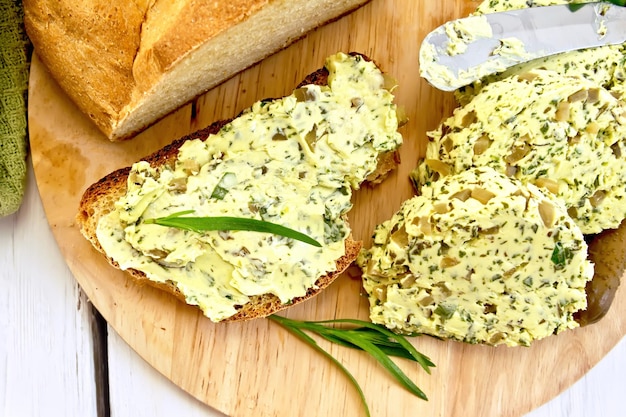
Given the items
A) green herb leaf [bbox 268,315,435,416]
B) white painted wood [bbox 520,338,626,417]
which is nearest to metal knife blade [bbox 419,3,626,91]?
green herb leaf [bbox 268,315,435,416]

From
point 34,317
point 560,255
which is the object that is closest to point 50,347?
point 34,317

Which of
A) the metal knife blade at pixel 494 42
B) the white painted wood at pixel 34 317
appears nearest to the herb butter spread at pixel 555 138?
the metal knife blade at pixel 494 42

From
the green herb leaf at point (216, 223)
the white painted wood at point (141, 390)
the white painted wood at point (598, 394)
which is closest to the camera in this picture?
the green herb leaf at point (216, 223)

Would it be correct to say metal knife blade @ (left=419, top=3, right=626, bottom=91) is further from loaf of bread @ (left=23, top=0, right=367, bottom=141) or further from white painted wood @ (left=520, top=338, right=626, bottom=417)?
white painted wood @ (left=520, top=338, right=626, bottom=417)

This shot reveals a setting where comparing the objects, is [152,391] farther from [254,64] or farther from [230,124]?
[254,64]

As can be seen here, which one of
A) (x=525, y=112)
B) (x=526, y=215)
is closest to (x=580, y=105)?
(x=525, y=112)

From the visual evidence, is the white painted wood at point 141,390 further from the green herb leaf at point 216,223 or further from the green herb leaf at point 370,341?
the green herb leaf at point 216,223

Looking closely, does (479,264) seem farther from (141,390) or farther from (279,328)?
(141,390)
